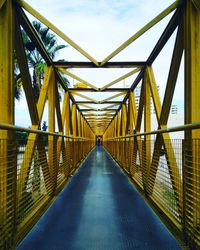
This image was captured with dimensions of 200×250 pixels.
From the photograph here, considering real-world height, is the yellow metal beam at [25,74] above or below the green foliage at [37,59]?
below

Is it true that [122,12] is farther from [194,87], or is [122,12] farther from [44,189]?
[44,189]

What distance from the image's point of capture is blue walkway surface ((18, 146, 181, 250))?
238cm

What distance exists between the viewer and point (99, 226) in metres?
2.86

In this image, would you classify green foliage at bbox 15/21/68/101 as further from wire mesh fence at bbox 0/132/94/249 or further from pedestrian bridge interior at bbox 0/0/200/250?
wire mesh fence at bbox 0/132/94/249

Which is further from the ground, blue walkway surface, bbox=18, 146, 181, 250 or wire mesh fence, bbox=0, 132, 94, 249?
wire mesh fence, bbox=0, 132, 94, 249

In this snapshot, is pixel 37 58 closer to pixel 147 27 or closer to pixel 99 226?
pixel 147 27

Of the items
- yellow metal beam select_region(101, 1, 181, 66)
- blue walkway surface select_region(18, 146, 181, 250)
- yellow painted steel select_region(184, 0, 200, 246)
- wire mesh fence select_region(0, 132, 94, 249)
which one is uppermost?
yellow metal beam select_region(101, 1, 181, 66)

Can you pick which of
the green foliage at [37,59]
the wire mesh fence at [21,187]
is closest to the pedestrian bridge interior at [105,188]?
the wire mesh fence at [21,187]

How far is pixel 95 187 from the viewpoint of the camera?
17.3ft

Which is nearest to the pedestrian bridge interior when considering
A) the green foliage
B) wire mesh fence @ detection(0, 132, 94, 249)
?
wire mesh fence @ detection(0, 132, 94, 249)

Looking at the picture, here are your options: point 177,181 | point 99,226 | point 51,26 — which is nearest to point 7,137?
point 99,226

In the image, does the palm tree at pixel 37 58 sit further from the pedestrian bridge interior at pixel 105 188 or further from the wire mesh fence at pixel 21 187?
the wire mesh fence at pixel 21 187

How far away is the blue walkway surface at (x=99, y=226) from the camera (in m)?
2.38

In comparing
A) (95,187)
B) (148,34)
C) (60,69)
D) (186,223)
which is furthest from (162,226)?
(60,69)
